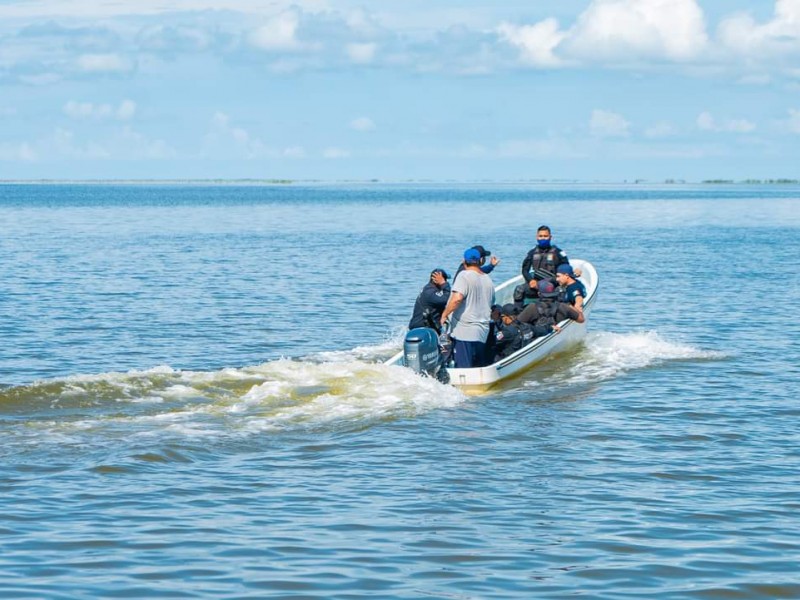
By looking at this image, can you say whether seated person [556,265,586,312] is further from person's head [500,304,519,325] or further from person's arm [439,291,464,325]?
person's arm [439,291,464,325]

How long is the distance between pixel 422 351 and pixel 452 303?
820 mm

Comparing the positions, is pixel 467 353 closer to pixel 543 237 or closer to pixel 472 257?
pixel 472 257

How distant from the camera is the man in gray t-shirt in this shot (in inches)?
643

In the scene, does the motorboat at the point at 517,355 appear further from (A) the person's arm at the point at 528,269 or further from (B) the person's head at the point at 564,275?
(A) the person's arm at the point at 528,269

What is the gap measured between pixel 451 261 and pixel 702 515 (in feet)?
131

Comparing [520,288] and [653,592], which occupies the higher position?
[520,288]

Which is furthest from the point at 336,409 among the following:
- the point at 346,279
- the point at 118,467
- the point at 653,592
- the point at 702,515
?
the point at 346,279

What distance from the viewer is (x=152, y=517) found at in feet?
33.7

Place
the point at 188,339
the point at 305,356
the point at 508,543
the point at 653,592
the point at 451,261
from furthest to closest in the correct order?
1. the point at 451,261
2. the point at 188,339
3. the point at 305,356
4. the point at 508,543
5. the point at 653,592

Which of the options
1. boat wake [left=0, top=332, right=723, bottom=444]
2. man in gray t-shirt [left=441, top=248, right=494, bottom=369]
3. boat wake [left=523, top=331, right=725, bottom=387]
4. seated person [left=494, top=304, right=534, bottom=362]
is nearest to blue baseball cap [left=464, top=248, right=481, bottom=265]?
man in gray t-shirt [left=441, top=248, right=494, bottom=369]

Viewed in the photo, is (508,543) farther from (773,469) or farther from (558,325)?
(558,325)

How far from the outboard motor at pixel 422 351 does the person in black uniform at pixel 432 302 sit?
1.07m

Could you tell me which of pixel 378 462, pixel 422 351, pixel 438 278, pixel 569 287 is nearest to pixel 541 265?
pixel 569 287

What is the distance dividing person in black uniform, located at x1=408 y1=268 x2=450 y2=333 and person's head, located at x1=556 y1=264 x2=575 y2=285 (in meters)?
2.70
